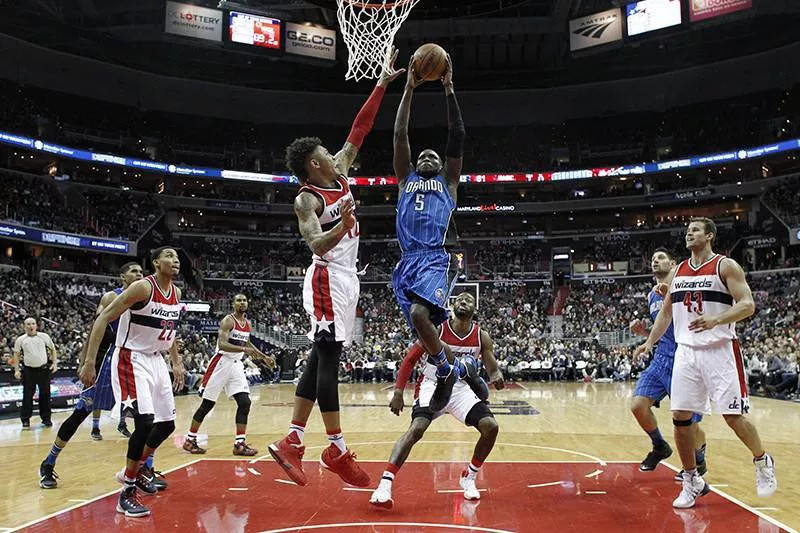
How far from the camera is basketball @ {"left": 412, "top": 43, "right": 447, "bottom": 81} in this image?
5.12m

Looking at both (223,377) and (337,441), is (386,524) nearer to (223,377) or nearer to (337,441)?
(337,441)

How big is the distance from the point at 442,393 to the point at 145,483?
2887 millimetres

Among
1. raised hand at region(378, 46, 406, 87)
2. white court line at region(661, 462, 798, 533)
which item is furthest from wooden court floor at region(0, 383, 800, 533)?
raised hand at region(378, 46, 406, 87)

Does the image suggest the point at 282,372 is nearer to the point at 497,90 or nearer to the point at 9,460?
the point at 9,460

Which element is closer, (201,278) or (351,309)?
(351,309)

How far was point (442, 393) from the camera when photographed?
19.0 ft

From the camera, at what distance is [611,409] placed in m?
14.4

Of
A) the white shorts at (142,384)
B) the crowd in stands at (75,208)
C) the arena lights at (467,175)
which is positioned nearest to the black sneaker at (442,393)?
the white shorts at (142,384)

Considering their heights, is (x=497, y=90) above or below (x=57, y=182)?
above

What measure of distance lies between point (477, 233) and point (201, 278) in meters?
17.0

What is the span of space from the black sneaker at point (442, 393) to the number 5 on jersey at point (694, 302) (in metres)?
2.04

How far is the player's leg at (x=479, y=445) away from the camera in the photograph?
18.8 ft

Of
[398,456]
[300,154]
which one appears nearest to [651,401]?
[398,456]

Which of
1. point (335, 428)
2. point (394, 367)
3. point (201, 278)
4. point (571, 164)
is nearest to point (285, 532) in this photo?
point (335, 428)
